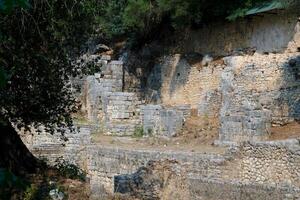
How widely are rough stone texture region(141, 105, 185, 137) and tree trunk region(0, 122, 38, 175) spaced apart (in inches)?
425

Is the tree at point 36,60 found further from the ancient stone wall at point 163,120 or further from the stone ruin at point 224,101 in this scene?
the ancient stone wall at point 163,120

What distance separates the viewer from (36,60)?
957cm

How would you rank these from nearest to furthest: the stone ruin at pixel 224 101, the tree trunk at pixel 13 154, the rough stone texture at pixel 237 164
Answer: the tree trunk at pixel 13 154, the rough stone texture at pixel 237 164, the stone ruin at pixel 224 101

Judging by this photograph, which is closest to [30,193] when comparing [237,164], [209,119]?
[237,164]

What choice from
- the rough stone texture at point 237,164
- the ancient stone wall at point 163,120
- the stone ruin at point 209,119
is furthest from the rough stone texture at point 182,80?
the rough stone texture at point 237,164

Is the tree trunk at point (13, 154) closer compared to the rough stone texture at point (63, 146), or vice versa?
the tree trunk at point (13, 154)

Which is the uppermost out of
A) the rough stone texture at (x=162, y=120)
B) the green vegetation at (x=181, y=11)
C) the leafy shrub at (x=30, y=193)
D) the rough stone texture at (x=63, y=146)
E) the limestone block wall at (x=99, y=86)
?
the green vegetation at (x=181, y=11)

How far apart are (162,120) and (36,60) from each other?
1208 centimetres

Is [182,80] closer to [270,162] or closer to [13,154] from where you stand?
[270,162]

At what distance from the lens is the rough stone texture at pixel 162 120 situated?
830 inches

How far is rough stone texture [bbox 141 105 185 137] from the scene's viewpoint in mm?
21094

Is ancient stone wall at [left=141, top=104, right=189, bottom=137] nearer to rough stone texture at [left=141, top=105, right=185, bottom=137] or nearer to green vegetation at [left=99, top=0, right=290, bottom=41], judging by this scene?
rough stone texture at [left=141, top=105, right=185, bottom=137]

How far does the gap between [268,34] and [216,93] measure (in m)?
3.77

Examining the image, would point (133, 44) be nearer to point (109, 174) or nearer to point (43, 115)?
point (109, 174)
